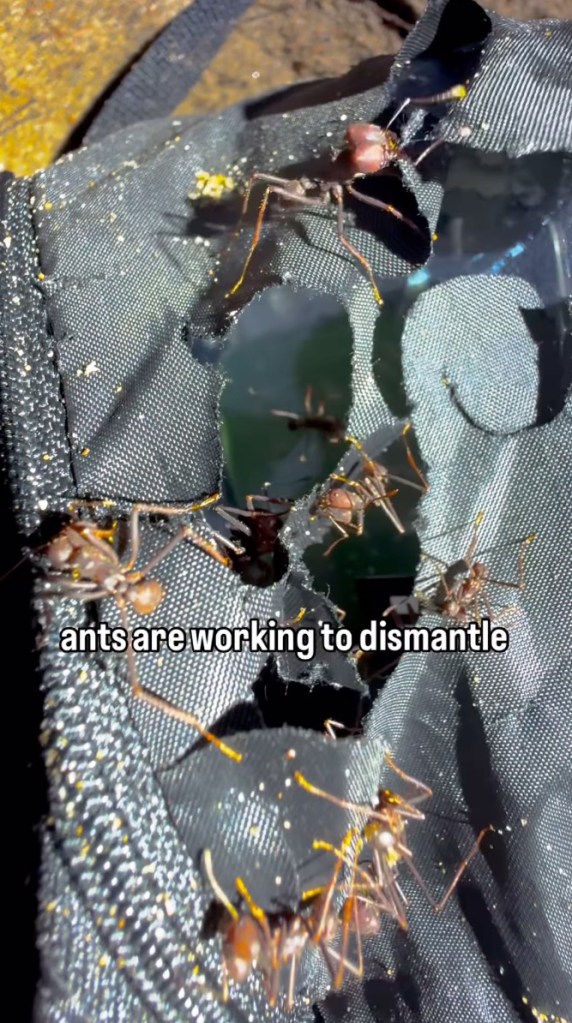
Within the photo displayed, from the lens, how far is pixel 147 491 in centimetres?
110

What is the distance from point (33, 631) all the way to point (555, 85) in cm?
111

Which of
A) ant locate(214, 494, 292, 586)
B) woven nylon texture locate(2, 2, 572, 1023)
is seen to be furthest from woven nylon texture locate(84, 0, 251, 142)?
ant locate(214, 494, 292, 586)

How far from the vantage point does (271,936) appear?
3.25 ft

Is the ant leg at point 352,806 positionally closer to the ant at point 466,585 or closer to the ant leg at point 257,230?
the ant at point 466,585

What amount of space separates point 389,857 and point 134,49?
1.67m

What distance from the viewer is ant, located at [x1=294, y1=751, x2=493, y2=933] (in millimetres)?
1159

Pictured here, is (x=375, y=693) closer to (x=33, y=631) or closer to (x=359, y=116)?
(x=33, y=631)

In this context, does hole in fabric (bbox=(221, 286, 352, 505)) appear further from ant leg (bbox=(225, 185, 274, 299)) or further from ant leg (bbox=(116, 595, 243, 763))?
ant leg (bbox=(116, 595, 243, 763))

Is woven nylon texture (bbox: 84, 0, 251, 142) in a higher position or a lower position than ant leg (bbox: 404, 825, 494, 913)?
higher

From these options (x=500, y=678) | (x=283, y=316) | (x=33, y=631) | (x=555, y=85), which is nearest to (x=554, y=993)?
(x=500, y=678)

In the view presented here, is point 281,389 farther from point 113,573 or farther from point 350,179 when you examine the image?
point 113,573

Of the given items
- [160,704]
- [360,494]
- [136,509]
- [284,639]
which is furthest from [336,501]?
[160,704]

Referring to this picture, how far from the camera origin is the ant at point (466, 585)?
1.23m

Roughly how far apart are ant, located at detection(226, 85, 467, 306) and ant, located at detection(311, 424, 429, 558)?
0.34m
